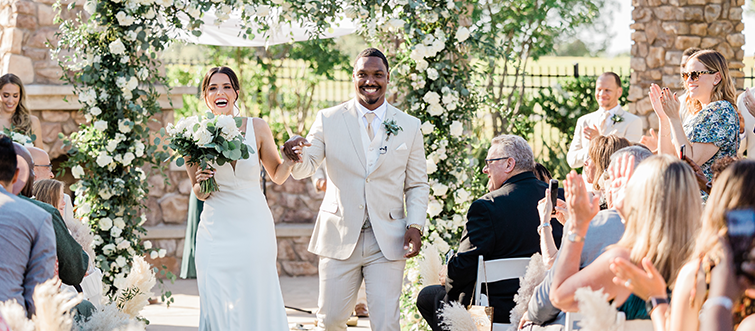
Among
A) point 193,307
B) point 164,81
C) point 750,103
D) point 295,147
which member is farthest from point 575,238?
point 193,307

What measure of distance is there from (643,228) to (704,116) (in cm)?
218

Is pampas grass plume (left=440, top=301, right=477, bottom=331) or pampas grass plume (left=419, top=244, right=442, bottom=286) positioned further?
pampas grass plume (left=419, top=244, right=442, bottom=286)

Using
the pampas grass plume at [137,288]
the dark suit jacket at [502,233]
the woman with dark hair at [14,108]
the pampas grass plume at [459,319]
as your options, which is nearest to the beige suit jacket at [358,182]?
the dark suit jacket at [502,233]

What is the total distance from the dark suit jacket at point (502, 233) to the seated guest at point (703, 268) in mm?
1448

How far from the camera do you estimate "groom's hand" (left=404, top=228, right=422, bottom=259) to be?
397 centimetres

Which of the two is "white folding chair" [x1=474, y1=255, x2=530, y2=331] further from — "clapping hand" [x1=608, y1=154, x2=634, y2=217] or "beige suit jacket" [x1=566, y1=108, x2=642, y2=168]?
"beige suit jacket" [x1=566, y1=108, x2=642, y2=168]

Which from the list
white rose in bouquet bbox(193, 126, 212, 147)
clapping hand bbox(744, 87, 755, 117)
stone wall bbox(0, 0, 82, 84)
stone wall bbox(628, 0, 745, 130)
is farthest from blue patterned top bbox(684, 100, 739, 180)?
stone wall bbox(0, 0, 82, 84)

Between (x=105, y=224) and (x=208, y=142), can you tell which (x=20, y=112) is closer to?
(x=105, y=224)

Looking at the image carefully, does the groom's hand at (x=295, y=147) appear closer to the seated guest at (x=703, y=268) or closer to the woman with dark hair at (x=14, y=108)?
the seated guest at (x=703, y=268)

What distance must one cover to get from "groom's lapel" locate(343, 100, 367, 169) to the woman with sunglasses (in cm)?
166

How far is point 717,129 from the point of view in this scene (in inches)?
157

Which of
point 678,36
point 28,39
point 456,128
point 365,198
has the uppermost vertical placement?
point 678,36

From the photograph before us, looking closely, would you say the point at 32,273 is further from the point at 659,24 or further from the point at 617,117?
the point at 659,24

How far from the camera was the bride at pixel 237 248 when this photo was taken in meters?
3.94
